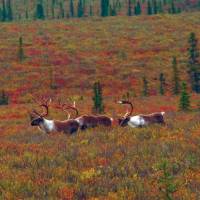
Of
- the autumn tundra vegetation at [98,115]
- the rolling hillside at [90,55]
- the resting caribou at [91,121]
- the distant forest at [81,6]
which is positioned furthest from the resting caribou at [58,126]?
the distant forest at [81,6]

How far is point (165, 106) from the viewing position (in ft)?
103

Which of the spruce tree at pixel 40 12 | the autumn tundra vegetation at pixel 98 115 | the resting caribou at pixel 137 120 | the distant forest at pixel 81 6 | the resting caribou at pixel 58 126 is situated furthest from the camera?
the distant forest at pixel 81 6

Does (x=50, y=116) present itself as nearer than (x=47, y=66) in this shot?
Yes

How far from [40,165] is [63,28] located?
78.9 metres

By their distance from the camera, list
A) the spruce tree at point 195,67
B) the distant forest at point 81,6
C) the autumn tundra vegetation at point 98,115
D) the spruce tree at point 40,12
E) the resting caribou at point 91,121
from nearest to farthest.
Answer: the autumn tundra vegetation at point 98,115 → the resting caribou at point 91,121 → the spruce tree at point 195,67 → the spruce tree at point 40,12 → the distant forest at point 81,6

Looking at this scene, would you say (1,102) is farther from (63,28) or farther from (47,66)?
(63,28)

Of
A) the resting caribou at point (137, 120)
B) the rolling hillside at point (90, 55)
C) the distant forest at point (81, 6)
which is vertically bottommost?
the rolling hillside at point (90, 55)

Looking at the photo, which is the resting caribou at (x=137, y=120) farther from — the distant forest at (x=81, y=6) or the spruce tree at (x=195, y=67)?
the distant forest at (x=81, y=6)

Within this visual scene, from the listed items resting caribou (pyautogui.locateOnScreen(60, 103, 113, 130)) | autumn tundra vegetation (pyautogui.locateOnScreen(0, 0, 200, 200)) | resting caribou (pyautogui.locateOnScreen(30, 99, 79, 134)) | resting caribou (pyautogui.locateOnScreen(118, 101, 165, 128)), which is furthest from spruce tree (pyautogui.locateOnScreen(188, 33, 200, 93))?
resting caribou (pyautogui.locateOnScreen(30, 99, 79, 134))

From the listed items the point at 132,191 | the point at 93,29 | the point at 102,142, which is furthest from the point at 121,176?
the point at 93,29

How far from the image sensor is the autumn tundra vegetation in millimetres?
9742

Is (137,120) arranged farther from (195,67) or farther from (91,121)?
(195,67)

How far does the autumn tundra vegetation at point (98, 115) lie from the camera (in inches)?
384

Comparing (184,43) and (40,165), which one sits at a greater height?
(40,165)
